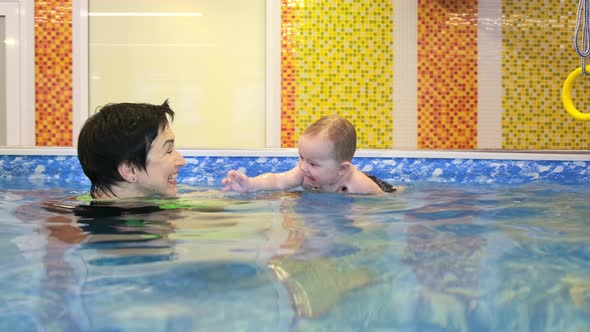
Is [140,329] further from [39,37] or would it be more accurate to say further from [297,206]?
[39,37]

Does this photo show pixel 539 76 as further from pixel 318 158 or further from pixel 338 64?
pixel 318 158

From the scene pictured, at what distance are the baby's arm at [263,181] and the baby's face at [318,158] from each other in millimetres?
178

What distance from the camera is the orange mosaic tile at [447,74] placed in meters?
7.91

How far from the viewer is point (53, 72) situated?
7699mm

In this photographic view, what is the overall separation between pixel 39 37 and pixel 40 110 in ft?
2.86

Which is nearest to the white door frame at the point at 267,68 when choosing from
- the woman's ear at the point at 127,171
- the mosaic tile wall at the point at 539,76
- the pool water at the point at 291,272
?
the mosaic tile wall at the point at 539,76

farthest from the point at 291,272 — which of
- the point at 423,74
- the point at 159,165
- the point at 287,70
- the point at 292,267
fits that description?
the point at 423,74

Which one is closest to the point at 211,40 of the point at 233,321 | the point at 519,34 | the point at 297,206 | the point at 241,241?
the point at 519,34

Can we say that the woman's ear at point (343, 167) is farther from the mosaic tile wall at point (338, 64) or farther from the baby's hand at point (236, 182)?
the mosaic tile wall at point (338, 64)

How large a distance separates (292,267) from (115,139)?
5.33ft

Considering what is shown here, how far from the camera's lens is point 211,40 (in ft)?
25.7

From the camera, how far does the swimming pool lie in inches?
42.7

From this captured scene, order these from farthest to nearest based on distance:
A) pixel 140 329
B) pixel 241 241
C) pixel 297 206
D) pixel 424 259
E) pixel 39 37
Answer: pixel 39 37 → pixel 297 206 → pixel 241 241 → pixel 424 259 → pixel 140 329

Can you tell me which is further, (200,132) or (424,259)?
(200,132)
